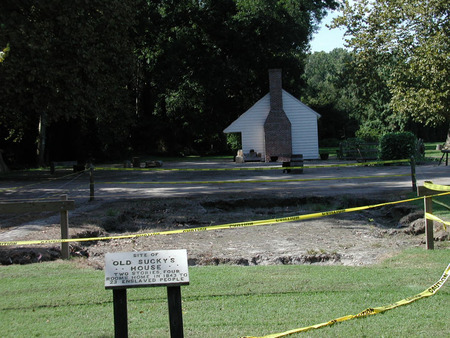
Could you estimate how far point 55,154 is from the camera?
40625 millimetres

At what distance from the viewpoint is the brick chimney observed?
119ft

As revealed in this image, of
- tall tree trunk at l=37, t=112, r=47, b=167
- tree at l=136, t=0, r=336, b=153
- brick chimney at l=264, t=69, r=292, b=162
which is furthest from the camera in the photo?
tree at l=136, t=0, r=336, b=153

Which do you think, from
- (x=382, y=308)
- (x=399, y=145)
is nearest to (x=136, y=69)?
(x=399, y=145)

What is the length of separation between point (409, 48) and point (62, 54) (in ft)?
76.6

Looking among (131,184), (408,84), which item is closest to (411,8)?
(408,84)

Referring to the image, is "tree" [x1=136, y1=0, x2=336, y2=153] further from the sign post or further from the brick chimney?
the sign post

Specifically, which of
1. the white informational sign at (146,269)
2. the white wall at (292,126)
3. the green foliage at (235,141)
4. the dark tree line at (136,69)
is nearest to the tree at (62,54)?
the dark tree line at (136,69)

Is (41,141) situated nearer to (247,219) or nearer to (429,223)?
(247,219)

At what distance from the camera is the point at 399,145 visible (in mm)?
26969

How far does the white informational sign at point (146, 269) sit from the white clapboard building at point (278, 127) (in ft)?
104

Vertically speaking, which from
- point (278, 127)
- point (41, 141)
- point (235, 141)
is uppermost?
point (278, 127)

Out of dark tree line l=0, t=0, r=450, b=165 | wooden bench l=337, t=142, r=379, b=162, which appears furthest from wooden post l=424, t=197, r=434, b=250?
wooden bench l=337, t=142, r=379, b=162

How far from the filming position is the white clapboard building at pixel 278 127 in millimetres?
36250

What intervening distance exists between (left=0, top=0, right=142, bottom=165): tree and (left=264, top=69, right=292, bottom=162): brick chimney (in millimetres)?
12856
